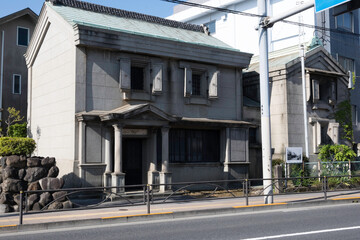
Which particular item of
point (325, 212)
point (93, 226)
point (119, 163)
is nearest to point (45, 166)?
point (119, 163)

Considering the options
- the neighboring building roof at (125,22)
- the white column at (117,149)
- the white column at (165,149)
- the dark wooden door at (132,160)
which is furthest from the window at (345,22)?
the white column at (117,149)

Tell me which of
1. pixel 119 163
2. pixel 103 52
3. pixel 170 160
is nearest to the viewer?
pixel 119 163

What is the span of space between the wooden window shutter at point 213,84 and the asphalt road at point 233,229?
9626mm

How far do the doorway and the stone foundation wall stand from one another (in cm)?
428

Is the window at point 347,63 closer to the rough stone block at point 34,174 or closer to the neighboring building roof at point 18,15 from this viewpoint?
the neighboring building roof at point 18,15

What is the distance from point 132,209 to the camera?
15.3 meters

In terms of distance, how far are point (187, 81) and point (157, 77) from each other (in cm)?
186

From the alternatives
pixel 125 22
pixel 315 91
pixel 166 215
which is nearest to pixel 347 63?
pixel 315 91

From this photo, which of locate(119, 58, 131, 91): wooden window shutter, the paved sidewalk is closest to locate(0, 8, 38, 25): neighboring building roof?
locate(119, 58, 131, 91): wooden window shutter

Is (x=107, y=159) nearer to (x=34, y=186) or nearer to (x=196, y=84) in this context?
(x=34, y=186)

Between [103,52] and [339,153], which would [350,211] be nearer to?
[339,153]

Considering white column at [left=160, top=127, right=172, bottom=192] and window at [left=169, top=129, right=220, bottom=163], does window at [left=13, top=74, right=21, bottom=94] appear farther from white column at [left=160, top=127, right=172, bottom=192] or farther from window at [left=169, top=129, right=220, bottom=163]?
white column at [left=160, top=127, right=172, bottom=192]

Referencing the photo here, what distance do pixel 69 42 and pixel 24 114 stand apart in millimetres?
12470

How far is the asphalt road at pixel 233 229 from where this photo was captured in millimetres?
10406
